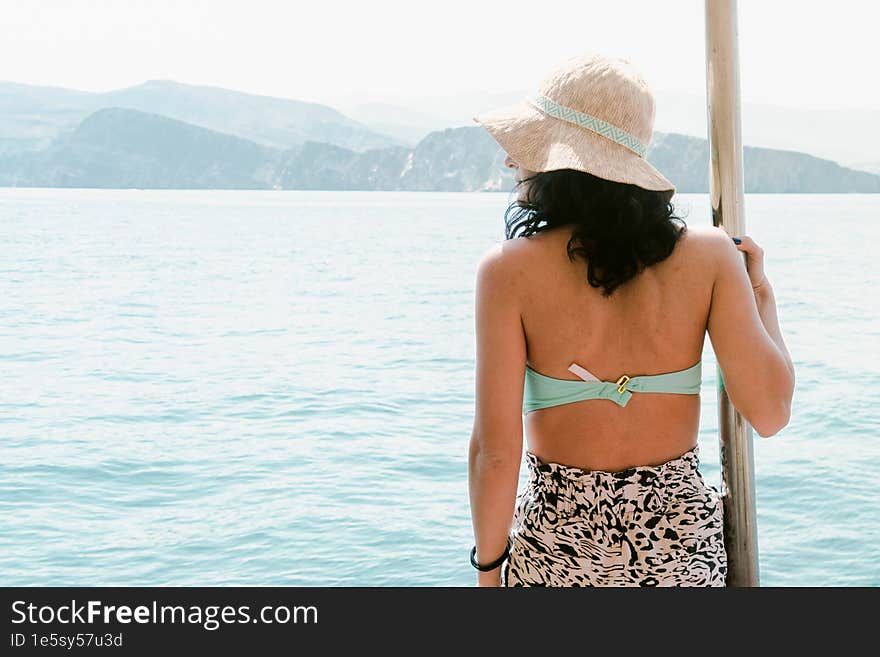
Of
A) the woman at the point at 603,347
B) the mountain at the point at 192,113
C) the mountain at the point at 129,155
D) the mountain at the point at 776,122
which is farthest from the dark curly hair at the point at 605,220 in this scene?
the mountain at the point at 129,155

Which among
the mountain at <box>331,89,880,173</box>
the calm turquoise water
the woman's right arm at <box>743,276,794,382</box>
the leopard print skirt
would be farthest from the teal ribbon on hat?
the mountain at <box>331,89,880,173</box>

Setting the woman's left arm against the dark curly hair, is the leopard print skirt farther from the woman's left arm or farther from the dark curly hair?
the dark curly hair

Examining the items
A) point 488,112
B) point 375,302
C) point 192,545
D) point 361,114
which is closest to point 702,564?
point 488,112

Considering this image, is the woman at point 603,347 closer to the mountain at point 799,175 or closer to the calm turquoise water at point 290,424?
the calm turquoise water at point 290,424

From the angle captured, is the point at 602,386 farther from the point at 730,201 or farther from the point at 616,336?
the point at 730,201

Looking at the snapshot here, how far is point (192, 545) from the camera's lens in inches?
222

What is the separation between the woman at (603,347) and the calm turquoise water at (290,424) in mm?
131

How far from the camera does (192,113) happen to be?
56219 mm

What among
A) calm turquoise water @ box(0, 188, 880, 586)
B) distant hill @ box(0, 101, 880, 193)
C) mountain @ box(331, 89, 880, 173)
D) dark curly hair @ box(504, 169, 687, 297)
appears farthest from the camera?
distant hill @ box(0, 101, 880, 193)

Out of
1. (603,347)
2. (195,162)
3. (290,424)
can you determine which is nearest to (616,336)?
(603,347)

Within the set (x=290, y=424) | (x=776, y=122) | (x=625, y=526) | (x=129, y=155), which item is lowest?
(x=290, y=424)

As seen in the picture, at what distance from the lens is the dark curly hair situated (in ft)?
3.82

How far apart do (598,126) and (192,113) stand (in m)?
57.9
